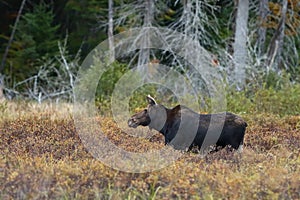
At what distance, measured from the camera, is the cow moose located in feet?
28.5

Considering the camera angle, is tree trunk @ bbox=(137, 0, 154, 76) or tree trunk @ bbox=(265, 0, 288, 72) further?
tree trunk @ bbox=(137, 0, 154, 76)

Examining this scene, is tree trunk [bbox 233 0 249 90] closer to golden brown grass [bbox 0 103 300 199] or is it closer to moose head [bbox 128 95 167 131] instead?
moose head [bbox 128 95 167 131]

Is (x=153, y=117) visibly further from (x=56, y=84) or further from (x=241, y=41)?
(x=56, y=84)

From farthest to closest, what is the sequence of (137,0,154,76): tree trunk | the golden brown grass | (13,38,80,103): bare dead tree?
(137,0,154,76): tree trunk < (13,38,80,103): bare dead tree < the golden brown grass

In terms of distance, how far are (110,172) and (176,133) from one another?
2.52m

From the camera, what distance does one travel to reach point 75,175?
6418 millimetres

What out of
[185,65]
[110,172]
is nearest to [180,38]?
[185,65]

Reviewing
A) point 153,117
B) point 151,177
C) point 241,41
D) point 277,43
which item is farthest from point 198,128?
point 277,43

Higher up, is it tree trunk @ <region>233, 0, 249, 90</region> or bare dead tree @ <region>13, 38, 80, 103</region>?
tree trunk @ <region>233, 0, 249, 90</region>

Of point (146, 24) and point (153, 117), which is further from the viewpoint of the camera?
point (146, 24)

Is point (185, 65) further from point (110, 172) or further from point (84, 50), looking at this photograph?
point (110, 172)

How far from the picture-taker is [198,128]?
28.8 feet

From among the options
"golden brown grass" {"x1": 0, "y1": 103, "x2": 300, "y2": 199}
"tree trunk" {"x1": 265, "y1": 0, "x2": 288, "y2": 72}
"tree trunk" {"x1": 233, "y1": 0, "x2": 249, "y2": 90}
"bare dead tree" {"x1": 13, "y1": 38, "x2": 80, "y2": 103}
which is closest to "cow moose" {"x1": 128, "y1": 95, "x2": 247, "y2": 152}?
"golden brown grass" {"x1": 0, "y1": 103, "x2": 300, "y2": 199}

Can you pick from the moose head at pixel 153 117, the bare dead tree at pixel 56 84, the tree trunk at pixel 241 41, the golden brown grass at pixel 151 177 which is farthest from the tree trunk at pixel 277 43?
the golden brown grass at pixel 151 177
